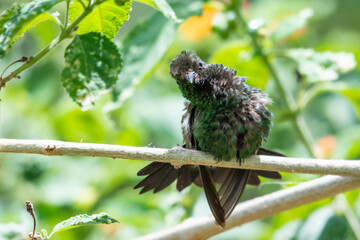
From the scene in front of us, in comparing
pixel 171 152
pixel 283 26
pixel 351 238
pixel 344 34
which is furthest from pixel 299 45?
pixel 171 152

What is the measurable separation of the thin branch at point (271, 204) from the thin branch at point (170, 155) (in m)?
0.25

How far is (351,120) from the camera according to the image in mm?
4367

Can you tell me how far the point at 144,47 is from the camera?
113 inches

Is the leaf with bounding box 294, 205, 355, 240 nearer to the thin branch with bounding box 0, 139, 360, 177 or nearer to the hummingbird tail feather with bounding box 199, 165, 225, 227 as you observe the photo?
the hummingbird tail feather with bounding box 199, 165, 225, 227

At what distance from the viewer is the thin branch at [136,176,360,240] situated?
2.27 m

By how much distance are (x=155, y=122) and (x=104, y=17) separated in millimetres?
2086

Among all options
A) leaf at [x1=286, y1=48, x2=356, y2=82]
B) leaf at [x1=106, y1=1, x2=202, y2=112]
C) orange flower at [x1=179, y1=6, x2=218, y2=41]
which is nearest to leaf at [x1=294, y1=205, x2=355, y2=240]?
leaf at [x1=286, y1=48, x2=356, y2=82]

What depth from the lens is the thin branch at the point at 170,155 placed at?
1.75m

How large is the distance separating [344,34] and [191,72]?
3730 mm

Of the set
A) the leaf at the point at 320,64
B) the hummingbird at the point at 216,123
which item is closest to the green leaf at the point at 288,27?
the leaf at the point at 320,64

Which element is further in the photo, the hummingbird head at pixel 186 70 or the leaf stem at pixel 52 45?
the hummingbird head at pixel 186 70

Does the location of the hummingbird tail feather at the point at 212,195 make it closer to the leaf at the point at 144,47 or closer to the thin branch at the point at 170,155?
the thin branch at the point at 170,155

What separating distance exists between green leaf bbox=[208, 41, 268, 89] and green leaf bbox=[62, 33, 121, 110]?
151cm

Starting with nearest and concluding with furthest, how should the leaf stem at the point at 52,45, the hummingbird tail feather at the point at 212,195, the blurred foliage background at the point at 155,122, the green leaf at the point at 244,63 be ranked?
the leaf stem at the point at 52,45
the hummingbird tail feather at the point at 212,195
the blurred foliage background at the point at 155,122
the green leaf at the point at 244,63
